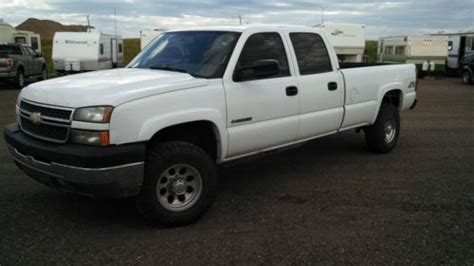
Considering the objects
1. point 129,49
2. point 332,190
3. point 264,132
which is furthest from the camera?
point 129,49

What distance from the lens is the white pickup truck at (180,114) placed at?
4.05 m

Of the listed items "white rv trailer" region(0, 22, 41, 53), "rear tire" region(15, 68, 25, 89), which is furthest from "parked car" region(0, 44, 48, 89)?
"white rv trailer" region(0, 22, 41, 53)

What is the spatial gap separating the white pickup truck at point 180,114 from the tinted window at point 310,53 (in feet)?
0.05

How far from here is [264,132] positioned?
5.31 meters

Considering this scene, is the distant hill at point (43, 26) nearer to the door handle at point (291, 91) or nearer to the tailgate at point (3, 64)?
the tailgate at point (3, 64)

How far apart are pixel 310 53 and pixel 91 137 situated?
10.1 feet

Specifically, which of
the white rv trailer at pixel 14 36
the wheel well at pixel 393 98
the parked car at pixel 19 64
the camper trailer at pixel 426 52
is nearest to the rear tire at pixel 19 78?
the parked car at pixel 19 64

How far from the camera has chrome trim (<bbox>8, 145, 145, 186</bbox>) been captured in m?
4.00

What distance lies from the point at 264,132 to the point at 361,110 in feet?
6.73

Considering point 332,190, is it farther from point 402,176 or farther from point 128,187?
point 128,187

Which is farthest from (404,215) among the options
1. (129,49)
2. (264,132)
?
(129,49)

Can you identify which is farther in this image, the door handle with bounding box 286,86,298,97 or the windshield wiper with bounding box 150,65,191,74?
the door handle with bounding box 286,86,298,97

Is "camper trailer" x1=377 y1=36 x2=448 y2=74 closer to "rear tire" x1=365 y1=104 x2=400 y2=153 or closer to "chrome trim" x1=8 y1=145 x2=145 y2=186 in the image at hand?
"rear tire" x1=365 y1=104 x2=400 y2=153

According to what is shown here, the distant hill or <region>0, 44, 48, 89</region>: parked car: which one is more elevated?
the distant hill
